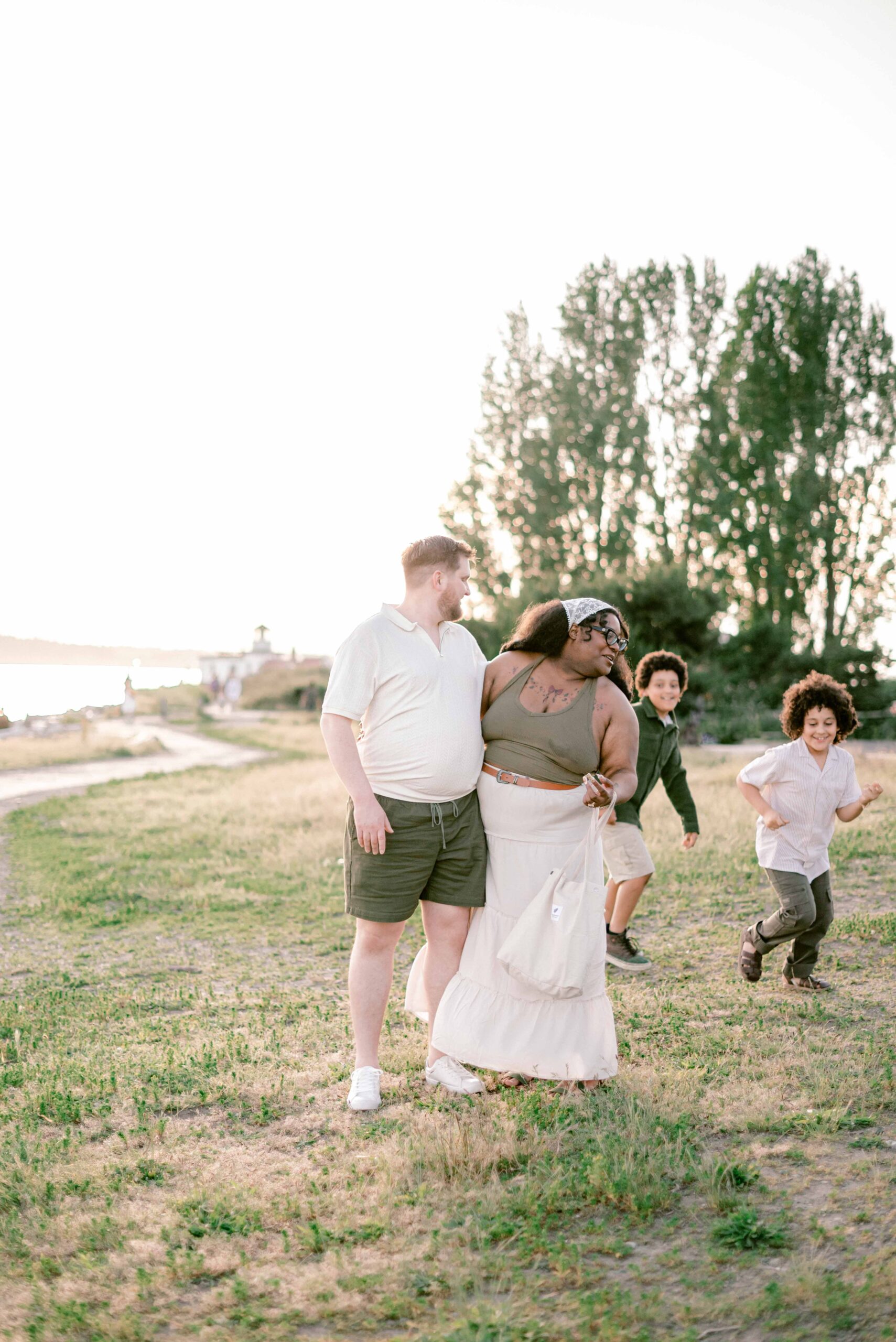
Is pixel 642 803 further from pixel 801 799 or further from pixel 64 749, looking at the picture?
pixel 64 749

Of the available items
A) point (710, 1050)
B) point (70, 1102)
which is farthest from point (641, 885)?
point (70, 1102)

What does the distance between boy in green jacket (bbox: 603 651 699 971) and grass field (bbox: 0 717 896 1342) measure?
327 millimetres

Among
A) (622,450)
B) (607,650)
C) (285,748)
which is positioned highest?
(622,450)

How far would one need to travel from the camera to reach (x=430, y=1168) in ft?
11.6

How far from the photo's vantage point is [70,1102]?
4.38 meters

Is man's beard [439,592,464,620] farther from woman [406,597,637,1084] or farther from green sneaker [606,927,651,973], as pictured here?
green sneaker [606,927,651,973]

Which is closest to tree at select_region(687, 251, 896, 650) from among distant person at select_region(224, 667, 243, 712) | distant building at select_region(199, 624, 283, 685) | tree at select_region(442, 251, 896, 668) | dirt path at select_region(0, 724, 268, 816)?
tree at select_region(442, 251, 896, 668)

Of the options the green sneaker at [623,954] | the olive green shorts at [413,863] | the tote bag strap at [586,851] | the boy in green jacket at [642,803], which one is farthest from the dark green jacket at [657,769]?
the olive green shorts at [413,863]

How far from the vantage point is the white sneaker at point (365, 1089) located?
4.22 metres

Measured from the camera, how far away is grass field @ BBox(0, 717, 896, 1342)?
2766mm

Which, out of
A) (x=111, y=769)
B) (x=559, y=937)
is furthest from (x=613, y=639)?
(x=111, y=769)

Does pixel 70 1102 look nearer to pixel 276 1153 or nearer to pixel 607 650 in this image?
pixel 276 1153

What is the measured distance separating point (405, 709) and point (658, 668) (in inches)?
117

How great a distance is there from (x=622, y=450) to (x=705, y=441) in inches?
93.1
